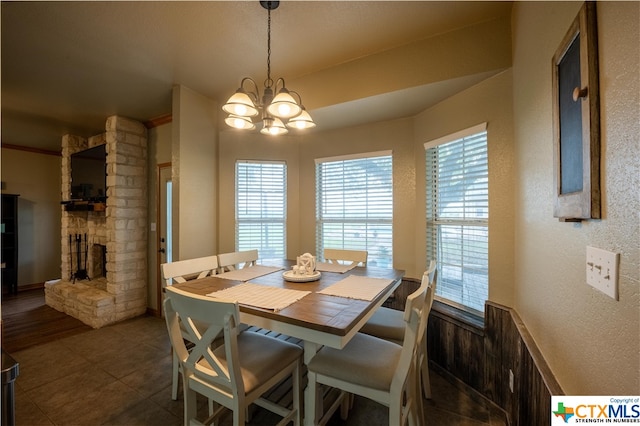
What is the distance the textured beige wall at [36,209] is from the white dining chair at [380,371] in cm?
624

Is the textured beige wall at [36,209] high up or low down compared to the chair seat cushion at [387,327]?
up

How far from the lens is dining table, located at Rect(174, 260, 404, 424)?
1.28 meters

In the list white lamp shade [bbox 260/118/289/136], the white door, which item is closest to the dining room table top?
white lamp shade [bbox 260/118/289/136]

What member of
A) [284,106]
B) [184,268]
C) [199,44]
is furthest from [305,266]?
[199,44]

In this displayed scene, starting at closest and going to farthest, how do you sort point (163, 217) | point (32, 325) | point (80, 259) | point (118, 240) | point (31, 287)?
point (32, 325) < point (118, 240) < point (163, 217) < point (80, 259) < point (31, 287)

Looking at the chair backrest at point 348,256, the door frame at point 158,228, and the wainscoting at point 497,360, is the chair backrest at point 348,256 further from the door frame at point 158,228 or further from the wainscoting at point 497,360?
the door frame at point 158,228

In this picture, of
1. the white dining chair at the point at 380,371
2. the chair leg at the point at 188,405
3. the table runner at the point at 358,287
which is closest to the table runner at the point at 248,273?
the table runner at the point at 358,287

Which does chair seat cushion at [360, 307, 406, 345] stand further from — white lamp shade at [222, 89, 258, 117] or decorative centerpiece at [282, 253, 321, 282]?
white lamp shade at [222, 89, 258, 117]

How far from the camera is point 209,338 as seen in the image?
1286 millimetres

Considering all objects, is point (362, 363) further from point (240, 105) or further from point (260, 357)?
point (240, 105)

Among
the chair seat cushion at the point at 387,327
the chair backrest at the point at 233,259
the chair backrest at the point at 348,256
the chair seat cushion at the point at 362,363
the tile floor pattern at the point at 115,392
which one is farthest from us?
the chair backrest at the point at 348,256

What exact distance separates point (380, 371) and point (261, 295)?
2.59 feet

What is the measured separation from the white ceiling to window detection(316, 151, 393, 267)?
1.57 ft

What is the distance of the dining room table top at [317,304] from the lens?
1273 millimetres
